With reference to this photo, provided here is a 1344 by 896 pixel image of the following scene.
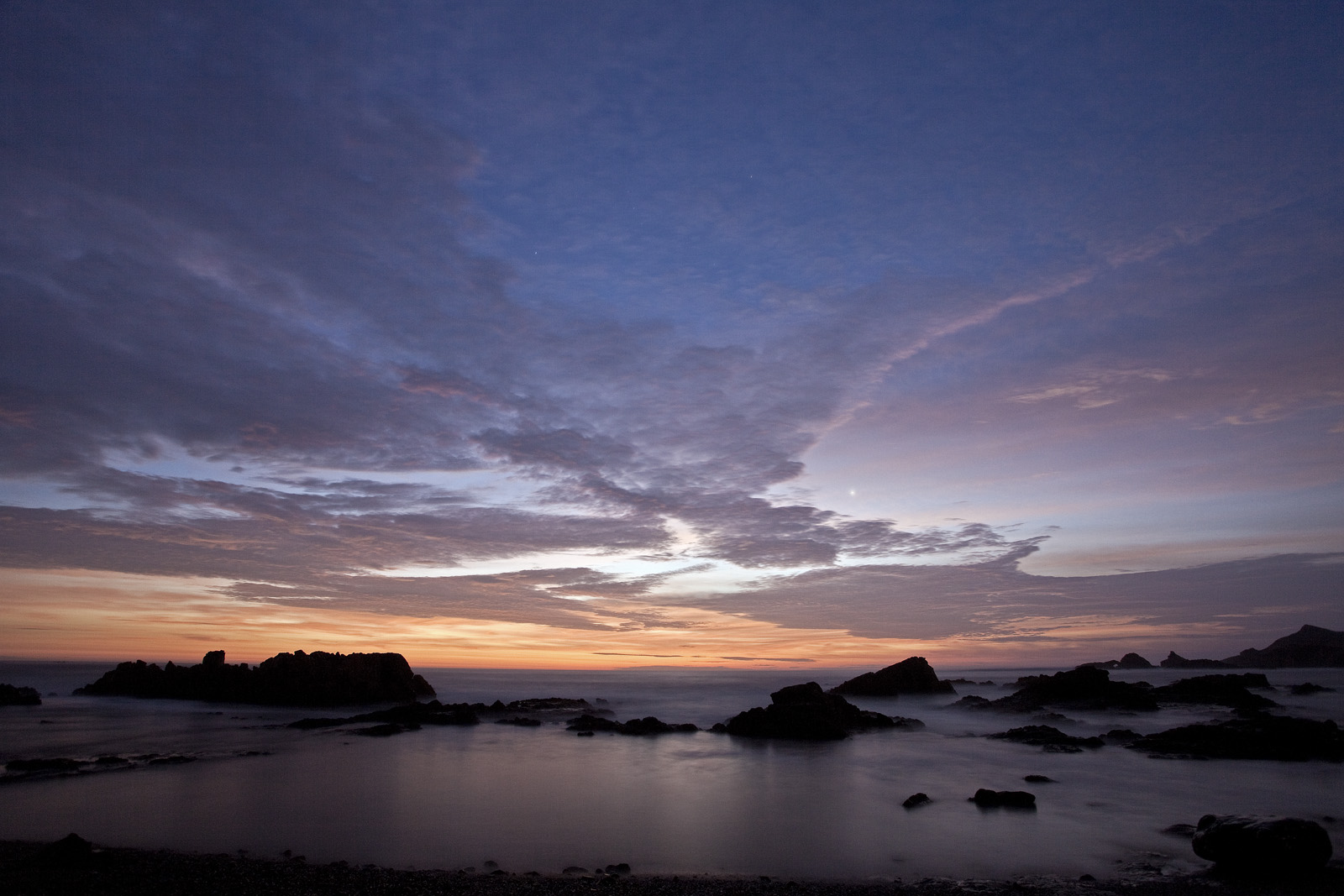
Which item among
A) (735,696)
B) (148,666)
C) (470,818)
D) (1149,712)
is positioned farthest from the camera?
(735,696)

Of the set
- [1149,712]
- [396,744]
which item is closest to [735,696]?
[1149,712]

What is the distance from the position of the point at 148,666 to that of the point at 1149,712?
76.7 meters

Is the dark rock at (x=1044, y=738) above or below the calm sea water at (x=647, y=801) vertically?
below

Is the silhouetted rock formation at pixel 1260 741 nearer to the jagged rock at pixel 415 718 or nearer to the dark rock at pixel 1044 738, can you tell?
the dark rock at pixel 1044 738

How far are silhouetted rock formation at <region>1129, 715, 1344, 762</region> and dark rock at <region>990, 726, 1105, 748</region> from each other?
74.2 inches

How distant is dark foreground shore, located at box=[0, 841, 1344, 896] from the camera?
36.0ft

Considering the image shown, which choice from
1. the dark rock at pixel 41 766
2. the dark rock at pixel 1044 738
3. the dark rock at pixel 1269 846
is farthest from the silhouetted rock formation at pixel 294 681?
the dark rock at pixel 1269 846

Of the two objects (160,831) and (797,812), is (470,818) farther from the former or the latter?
(797,812)

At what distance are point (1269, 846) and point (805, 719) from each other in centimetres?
2383

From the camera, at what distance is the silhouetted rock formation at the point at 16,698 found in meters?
46.0

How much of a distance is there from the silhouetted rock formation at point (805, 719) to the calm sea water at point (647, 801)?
5.21ft

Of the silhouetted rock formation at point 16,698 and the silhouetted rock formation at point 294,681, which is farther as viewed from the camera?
the silhouetted rock formation at point 294,681

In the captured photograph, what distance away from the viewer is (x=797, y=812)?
18.8 m

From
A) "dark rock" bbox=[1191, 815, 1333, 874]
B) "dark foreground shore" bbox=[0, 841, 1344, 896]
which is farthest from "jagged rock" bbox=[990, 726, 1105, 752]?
"dark rock" bbox=[1191, 815, 1333, 874]
